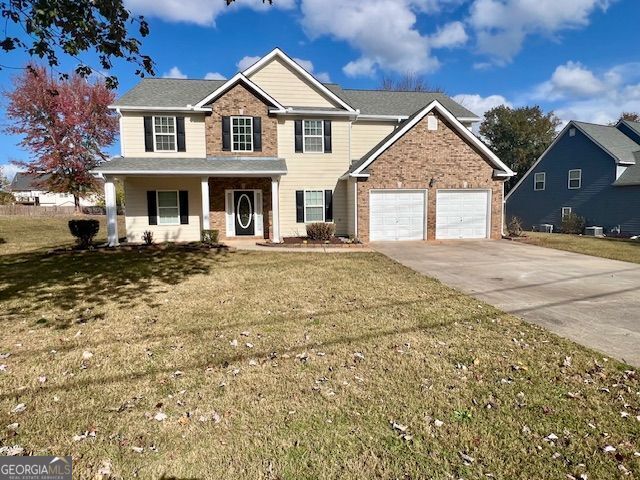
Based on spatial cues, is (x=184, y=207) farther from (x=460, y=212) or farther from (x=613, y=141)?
(x=613, y=141)

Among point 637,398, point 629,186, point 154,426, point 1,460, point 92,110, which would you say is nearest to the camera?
point 1,460

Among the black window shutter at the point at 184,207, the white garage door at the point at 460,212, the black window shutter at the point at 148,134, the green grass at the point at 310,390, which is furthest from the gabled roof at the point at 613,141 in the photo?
the black window shutter at the point at 148,134

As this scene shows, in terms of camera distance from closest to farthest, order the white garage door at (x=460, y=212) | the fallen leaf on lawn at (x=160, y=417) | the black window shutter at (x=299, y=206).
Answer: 1. the fallen leaf on lawn at (x=160, y=417)
2. the white garage door at (x=460, y=212)
3. the black window shutter at (x=299, y=206)

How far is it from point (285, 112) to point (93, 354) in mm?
14601

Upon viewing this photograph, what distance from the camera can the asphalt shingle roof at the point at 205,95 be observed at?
17073mm

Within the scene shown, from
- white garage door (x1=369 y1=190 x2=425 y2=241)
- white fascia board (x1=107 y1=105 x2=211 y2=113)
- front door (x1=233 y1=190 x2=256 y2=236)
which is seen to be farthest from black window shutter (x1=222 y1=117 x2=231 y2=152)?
white garage door (x1=369 y1=190 x2=425 y2=241)

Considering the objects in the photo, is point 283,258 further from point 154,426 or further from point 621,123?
point 621,123

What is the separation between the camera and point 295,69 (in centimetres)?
1819

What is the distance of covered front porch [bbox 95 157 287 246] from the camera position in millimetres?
16766

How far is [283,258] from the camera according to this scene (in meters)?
12.5

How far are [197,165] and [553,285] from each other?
1365 cm

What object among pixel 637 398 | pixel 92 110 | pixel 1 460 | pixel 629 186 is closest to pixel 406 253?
pixel 637 398

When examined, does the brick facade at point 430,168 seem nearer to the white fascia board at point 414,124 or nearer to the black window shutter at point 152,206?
the white fascia board at point 414,124

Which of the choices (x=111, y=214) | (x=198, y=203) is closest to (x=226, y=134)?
(x=198, y=203)
